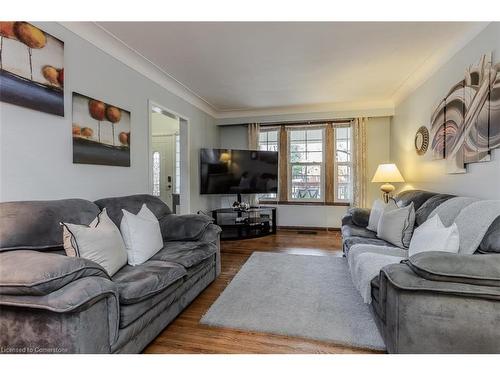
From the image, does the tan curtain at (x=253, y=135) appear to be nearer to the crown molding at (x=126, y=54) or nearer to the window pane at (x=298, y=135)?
the window pane at (x=298, y=135)

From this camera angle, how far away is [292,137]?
5570 mm

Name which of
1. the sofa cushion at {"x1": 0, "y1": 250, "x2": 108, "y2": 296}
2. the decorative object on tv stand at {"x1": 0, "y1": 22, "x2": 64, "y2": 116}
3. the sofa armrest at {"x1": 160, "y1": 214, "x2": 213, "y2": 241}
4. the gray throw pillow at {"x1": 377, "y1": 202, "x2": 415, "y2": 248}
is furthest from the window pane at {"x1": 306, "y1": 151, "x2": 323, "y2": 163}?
the sofa cushion at {"x1": 0, "y1": 250, "x2": 108, "y2": 296}

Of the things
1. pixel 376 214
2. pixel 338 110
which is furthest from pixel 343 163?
pixel 376 214

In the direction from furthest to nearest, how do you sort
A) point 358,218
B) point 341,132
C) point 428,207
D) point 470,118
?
point 341,132
point 358,218
point 428,207
point 470,118

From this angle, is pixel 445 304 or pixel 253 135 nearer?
pixel 445 304

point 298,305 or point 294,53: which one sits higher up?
point 294,53

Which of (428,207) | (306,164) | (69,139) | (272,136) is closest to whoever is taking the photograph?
(69,139)

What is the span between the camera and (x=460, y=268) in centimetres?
128

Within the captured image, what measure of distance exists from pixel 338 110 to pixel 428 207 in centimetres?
307

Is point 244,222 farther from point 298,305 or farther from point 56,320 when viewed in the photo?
point 56,320

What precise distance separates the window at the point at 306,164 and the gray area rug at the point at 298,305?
251cm

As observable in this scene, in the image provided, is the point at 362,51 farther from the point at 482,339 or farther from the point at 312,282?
the point at 482,339

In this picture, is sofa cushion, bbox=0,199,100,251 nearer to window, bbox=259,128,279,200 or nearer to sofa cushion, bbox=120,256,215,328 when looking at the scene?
sofa cushion, bbox=120,256,215,328

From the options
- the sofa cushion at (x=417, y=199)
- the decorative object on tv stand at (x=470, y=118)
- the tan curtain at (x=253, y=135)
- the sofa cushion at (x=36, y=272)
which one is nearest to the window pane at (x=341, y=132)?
the tan curtain at (x=253, y=135)
